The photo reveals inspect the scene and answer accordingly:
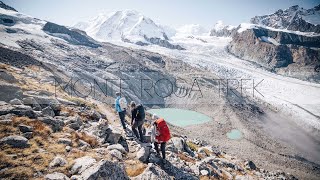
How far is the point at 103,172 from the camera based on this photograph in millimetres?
6035

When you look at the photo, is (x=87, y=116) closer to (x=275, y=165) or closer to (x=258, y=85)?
(x=275, y=165)

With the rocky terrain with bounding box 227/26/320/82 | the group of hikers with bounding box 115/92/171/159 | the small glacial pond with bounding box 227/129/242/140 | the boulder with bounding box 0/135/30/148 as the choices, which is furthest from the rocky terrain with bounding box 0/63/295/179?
the rocky terrain with bounding box 227/26/320/82

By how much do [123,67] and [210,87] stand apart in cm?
2144

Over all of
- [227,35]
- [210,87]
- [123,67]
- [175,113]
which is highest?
[227,35]

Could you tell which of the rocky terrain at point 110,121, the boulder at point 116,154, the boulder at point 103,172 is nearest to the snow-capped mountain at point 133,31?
the rocky terrain at point 110,121

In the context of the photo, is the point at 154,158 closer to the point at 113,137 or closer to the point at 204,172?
the point at 113,137

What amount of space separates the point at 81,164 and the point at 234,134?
121 feet

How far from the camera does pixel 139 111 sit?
10.5 meters

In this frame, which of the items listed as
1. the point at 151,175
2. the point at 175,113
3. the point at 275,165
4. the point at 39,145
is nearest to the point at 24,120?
the point at 39,145

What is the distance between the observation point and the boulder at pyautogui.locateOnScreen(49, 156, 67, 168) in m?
6.70

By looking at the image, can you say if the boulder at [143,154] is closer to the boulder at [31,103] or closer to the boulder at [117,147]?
the boulder at [117,147]

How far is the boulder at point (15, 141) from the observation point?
716cm

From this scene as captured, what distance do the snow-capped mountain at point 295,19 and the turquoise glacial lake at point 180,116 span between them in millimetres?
107925

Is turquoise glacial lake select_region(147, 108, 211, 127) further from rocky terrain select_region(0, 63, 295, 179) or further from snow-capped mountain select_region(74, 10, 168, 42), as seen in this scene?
snow-capped mountain select_region(74, 10, 168, 42)
